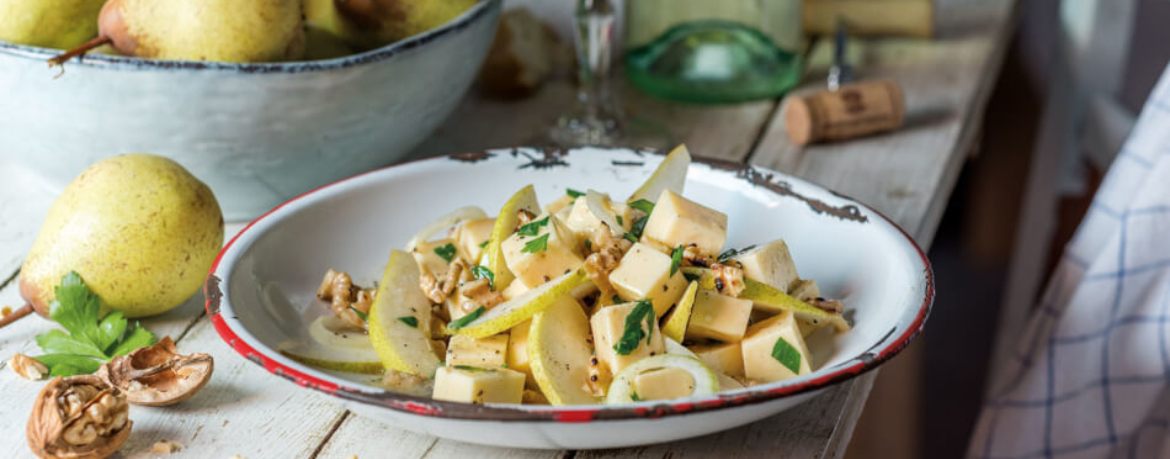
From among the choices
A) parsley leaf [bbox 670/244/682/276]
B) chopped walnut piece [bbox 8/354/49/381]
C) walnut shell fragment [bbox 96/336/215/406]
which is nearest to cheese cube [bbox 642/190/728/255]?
parsley leaf [bbox 670/244/682/276]

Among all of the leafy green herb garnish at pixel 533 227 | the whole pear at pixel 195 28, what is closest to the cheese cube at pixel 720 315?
the leafy green herb garnish at pixel 533 227

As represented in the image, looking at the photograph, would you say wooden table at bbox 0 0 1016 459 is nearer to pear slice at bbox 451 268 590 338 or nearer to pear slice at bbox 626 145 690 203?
pear slice at bbox 451 268 590 338

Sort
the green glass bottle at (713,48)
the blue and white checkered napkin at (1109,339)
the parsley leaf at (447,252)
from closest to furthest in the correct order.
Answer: the parsley leaf at (447,252)
the blue and white checkered napkin at (1109,339)
the green glass bottle at (713,48)

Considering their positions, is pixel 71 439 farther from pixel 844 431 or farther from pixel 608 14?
pixel 608 14

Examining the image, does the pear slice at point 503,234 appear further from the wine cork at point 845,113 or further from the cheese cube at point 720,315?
the wine cork at point 845,113

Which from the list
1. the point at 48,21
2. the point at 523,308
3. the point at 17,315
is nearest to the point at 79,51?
the point at 48,21

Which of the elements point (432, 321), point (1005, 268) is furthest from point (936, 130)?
point (1005, 268)
